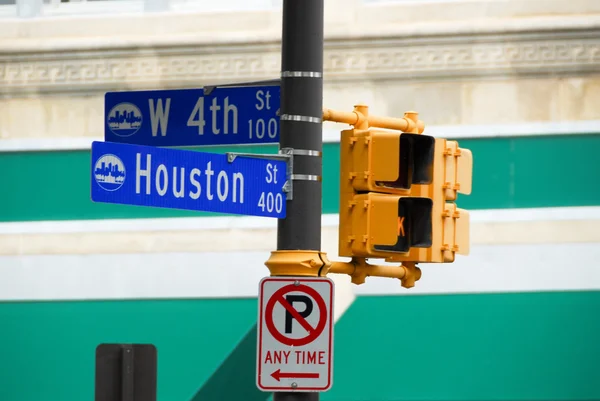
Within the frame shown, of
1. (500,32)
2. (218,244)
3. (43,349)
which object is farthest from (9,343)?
(500,32)

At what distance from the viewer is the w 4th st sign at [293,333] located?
22.1 feet

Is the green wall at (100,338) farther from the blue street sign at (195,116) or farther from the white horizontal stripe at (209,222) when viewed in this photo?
the blue street sign at (195,116)

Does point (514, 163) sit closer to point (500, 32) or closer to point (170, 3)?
point (500, 32)

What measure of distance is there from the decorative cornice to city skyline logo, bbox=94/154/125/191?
603cm

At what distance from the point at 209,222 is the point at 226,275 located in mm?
523

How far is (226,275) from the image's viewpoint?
12.4 m

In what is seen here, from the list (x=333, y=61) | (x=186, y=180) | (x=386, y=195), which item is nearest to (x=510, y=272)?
(x=333, y=61)

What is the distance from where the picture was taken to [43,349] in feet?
41.9

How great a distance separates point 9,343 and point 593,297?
18.1 feet

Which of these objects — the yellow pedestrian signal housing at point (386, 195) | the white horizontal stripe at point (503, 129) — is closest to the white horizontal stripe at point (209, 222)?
the white horizontal stripe at point (503, 129)

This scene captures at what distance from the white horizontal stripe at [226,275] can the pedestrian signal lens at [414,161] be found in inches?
171

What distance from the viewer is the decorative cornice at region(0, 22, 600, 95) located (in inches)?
470

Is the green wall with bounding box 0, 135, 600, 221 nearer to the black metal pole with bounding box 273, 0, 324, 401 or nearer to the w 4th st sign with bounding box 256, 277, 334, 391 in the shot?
the black metal pole with bounding box 273, 0, 324, 401

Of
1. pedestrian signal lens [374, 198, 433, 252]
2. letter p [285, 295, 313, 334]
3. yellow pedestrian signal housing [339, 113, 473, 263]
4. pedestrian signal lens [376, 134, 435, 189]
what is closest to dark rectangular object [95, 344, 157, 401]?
letter p [285, 295, 313, 334]
